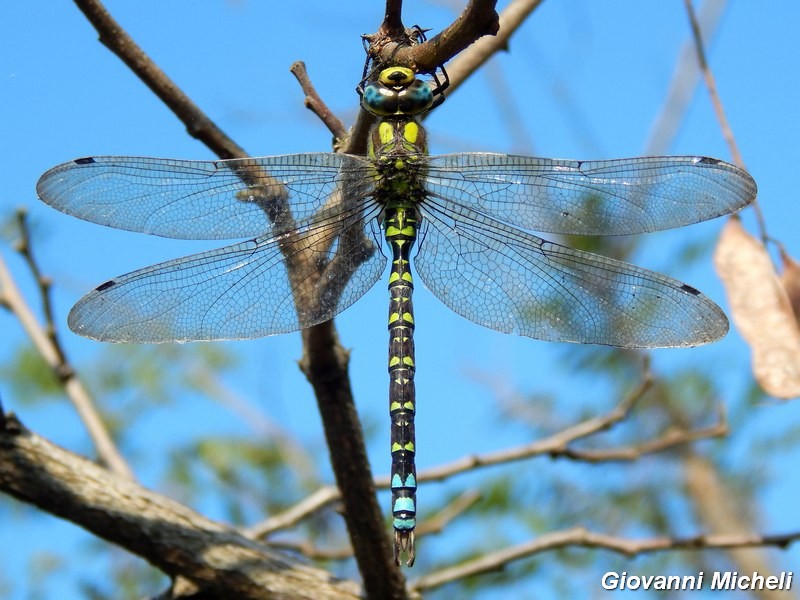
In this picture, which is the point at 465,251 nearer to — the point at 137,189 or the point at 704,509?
the point at 137,189

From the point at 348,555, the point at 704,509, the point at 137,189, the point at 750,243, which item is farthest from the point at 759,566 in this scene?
the point at 137,189

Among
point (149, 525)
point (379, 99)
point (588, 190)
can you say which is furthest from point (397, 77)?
point (149, 525)

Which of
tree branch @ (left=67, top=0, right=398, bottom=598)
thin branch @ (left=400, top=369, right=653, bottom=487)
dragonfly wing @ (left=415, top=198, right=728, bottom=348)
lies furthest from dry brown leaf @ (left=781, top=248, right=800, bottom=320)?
tree branch @ (left=67, top=0, right=398, bottom=598)

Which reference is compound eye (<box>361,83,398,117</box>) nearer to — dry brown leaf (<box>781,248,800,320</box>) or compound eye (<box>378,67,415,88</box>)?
compound eye (<box>378,67,415,88</box>)

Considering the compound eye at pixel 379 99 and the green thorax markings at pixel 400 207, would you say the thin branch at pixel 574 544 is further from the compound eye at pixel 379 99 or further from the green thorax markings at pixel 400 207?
the compound eye at pixel 379 99

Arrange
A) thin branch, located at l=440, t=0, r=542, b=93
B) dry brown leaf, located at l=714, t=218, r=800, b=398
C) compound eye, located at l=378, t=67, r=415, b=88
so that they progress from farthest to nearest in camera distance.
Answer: thin branch, located at l=440, t=0, r=542, b=93 < dry brown leaf, located at l=714, t=218, r=800, b=398 < compound eye, located at l=378, t=67, r=415, b=88

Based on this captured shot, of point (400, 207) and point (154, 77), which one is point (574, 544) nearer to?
point (400, 207)

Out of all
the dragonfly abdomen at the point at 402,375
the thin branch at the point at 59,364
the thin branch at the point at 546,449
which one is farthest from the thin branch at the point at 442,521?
the thin branch at the point at 59,364
